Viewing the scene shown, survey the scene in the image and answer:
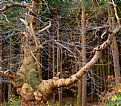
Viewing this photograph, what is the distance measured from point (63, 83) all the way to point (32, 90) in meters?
0.90

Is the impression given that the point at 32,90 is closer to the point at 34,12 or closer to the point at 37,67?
the point at 37,67

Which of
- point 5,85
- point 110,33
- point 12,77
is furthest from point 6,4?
point 5,85

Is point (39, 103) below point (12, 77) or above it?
below

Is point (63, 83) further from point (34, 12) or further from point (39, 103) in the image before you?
point (34, 12)

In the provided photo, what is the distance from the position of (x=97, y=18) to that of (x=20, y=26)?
283 inches

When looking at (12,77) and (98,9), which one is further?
(98,9)

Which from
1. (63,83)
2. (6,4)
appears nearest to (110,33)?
(63,83)

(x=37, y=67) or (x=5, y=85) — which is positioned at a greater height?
(x=37, y=67)

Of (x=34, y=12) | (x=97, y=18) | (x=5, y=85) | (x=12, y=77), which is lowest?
(x=5, y=85)

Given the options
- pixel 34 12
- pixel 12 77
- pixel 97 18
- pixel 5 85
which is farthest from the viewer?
pixel 5 85

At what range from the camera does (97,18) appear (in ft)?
43.0

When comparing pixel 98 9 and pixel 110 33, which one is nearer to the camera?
pixel 110 33

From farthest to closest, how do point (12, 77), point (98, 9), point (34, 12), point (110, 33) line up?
point (98, 9) → point (34, 12) → point (12, 77) → point (110, 33)

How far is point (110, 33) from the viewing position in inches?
194
